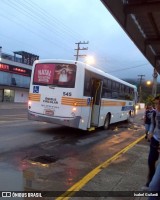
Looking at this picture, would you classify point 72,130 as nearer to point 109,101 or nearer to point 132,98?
point 109,101

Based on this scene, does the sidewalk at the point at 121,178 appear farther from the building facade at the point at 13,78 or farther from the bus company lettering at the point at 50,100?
the building facade at the point at 13,78

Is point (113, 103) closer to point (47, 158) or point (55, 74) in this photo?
point (55, 74)

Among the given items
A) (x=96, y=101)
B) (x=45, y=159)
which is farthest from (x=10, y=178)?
(x=96, y=101)

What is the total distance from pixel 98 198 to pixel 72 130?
10.5m

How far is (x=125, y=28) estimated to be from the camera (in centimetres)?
905

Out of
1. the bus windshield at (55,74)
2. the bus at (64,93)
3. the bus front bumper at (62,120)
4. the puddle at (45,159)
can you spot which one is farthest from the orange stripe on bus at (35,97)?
the puddle at (45,159)

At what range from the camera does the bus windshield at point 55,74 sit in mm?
14117

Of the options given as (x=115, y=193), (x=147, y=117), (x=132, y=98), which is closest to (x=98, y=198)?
(x=115, y=193)

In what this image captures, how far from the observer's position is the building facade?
193ft

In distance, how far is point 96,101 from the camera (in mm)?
16219

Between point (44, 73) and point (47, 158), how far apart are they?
605 centimetres

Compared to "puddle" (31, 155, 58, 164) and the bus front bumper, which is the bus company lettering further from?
"puddle" (31, 155, 58, 164)

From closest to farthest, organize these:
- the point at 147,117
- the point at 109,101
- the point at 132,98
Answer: the point at 147,117 → the point at 109,101 → the point at 132,98

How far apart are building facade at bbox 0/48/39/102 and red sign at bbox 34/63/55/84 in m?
43.6
